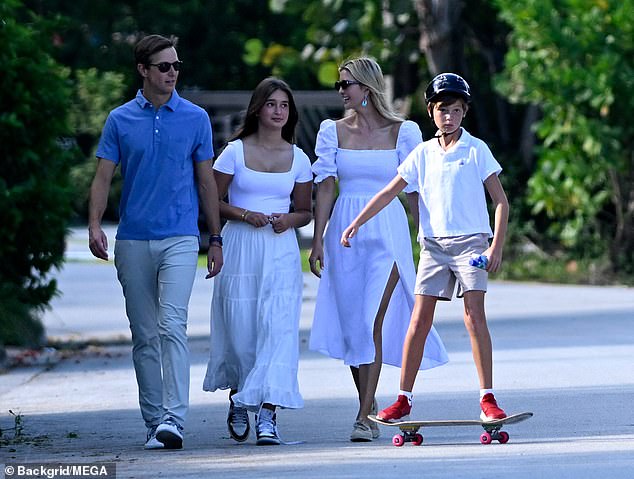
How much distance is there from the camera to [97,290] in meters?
22.2

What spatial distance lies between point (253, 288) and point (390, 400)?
1.77 m

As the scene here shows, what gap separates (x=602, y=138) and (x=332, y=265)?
1216cm

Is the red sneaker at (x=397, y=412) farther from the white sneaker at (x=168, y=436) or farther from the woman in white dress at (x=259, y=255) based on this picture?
the white sneaker at (x=168, y=436)

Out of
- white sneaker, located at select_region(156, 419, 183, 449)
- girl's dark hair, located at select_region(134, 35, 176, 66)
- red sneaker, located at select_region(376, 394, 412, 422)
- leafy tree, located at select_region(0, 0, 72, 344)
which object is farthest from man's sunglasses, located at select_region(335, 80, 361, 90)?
leafy tree, located at select_region(0, 0, 72, 344)

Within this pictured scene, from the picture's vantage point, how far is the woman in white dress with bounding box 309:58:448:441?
28.2ft

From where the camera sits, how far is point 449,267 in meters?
8.13

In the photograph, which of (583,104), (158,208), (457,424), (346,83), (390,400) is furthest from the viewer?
(583,104)

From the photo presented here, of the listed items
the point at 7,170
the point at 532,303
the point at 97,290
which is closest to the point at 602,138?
the point at 532,303

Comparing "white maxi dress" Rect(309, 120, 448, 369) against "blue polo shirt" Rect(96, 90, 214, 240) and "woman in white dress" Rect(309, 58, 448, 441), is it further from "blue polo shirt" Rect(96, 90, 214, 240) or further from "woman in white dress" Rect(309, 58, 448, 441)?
"blue polo shirt" Rect(96, 90, 214, 240)

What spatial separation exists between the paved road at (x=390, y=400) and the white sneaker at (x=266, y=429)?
11 cm

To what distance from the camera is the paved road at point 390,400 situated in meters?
7.10

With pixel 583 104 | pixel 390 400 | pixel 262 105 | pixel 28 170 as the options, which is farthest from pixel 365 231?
pixel 583 104

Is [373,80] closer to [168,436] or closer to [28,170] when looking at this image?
[168,436]

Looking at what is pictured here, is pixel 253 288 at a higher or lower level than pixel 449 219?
lower
